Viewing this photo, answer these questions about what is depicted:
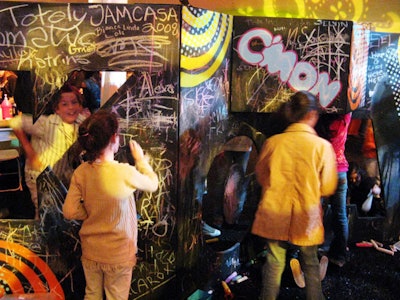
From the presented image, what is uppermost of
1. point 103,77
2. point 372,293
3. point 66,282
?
point 103,77

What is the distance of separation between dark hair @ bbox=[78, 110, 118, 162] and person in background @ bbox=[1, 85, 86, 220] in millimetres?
695

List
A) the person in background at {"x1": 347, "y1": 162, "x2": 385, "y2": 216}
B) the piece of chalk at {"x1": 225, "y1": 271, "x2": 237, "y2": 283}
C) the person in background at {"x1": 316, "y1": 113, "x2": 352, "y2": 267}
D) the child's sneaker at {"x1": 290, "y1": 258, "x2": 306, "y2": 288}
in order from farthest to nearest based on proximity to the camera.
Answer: the person in background at {"x1": 347, "y1": 162, "x2": 385, "y2": 216}, the person in background at {"x1": 316, "y1": 113, "x2": 352, "y2": 267}, the piece of chalk at {"x1": 225, "y1": 271, "x2": 237, "y2": 283}, the child's sneaker at {"x1": 290, "y1": 258, "x2": 306, "y2": 288}

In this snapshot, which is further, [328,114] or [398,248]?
[398,248]

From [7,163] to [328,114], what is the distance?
316 centimetres

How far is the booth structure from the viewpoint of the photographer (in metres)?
3.17

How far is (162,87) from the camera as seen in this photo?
3256mm

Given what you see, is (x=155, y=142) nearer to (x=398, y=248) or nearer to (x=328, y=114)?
(x=328, y=114)

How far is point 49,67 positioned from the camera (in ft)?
10.4

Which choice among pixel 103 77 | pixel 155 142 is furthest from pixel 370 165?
pixel 103 77

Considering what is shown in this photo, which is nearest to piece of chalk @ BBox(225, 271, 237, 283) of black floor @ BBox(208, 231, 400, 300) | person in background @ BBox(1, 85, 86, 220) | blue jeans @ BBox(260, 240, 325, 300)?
black floor @ BBox(208, 231, 400, 300)

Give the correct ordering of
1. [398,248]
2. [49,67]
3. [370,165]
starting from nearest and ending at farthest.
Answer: [49,67] < [398,248] < [370,165]

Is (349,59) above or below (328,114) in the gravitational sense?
above

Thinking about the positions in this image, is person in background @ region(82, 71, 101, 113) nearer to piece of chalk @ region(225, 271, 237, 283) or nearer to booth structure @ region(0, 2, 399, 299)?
booth structure @ region(0, 2, 399, 299)

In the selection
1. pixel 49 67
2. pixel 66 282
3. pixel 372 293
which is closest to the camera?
pixel 49 67
